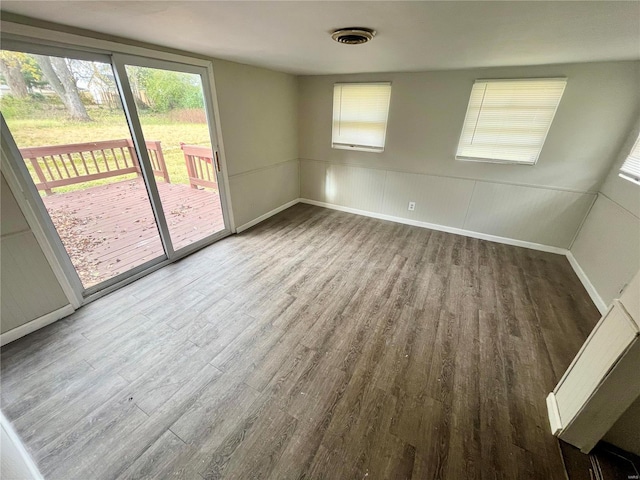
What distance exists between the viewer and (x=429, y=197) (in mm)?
3947

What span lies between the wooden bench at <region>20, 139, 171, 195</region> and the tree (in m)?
0.39

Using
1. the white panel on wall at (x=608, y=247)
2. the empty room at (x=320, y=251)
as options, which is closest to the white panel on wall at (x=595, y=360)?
the empty room at (x=320, y=251)

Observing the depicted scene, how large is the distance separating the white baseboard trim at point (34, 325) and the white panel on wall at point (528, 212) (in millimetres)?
4825

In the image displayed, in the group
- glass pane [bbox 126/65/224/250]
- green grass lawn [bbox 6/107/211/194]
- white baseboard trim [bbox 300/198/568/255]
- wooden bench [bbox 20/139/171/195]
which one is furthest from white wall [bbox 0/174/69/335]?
white baseboard trim [bbox 300/198/568/255]

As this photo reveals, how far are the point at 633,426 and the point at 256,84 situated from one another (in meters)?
4.55

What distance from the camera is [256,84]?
346 cm

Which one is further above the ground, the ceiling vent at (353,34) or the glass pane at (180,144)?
the ceiling vent at (353,34)

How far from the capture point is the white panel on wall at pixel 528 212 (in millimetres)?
3170

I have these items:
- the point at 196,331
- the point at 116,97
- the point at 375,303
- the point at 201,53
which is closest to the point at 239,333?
the point at 196,331

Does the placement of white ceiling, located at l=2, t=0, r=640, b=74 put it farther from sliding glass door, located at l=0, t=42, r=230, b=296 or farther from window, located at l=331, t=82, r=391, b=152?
window, located at l=331, t=82, r=391, b=152

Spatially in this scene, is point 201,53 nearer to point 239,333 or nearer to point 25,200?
point 25,200

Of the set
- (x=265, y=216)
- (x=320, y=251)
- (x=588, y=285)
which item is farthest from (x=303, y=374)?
(x=588, y=285)

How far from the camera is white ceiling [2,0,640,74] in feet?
4.20

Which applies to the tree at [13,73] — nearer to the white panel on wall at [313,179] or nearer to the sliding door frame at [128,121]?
the sliding door frame at [128,121]
